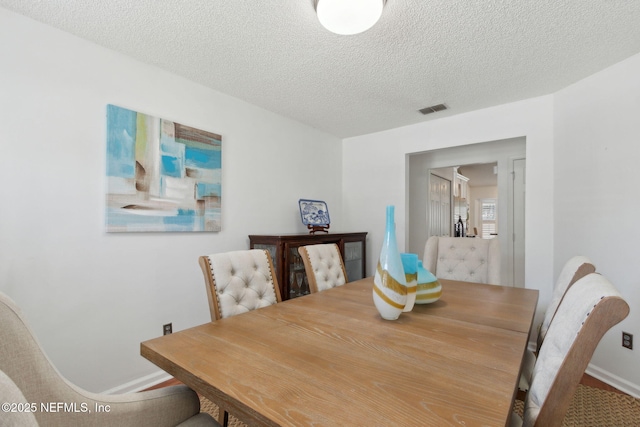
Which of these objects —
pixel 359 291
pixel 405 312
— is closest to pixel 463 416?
pixel 405 312

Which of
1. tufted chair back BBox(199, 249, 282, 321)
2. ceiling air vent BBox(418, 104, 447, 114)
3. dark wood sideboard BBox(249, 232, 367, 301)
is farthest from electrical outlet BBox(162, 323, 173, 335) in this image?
ceiling air vent BBox(418, 104, 447, 114)

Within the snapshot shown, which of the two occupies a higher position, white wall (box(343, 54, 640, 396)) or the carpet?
white wall (box(343, 54, 640, 396))

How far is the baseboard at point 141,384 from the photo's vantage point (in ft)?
6.91

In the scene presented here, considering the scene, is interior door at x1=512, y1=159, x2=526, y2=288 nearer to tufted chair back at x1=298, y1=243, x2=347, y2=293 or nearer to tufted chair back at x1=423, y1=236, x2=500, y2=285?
tufted chair back at x1=423, y1=236, x2=500, y2=285

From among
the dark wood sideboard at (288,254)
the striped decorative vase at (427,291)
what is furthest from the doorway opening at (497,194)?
the striped decorative vase at (427,291)

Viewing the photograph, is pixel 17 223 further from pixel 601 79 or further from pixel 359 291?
pixel 601 79

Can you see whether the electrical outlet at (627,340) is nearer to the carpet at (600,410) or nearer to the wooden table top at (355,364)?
the carpet at (600,410)

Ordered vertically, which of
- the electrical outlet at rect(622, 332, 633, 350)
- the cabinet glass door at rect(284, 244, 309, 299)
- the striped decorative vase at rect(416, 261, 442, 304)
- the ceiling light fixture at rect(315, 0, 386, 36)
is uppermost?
the ceiling light fixture at rect(315, 0, 386, 36)

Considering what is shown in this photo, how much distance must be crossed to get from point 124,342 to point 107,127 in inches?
59.0

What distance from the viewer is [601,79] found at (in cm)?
240

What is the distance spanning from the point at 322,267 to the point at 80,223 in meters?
1.60

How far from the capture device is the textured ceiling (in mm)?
1698

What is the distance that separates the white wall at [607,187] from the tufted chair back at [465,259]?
890 millimetres

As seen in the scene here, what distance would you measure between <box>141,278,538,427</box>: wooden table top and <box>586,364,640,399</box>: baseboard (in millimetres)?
1581
